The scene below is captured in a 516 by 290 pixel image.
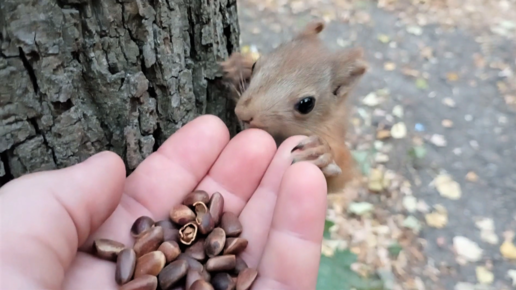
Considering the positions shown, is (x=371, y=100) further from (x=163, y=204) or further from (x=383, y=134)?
(x=163, y=204)

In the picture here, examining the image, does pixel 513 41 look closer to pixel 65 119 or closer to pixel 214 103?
pixel 214 103

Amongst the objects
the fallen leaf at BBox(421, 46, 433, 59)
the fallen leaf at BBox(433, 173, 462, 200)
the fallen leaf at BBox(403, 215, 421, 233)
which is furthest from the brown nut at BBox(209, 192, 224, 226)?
the fallen leaf at BBox(421, 46, 433, 59)

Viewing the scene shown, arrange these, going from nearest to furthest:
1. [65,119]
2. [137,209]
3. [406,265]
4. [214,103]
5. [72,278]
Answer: [72,278], [65,119], [137,209], [214,103], [406,265]

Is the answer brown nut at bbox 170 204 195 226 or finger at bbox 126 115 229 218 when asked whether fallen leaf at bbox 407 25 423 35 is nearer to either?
finger at bbox 126 115 229 218

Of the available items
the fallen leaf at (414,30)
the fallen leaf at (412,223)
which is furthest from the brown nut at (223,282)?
the fallen leaf at (414,30)

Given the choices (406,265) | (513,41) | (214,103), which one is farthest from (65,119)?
(513,41)

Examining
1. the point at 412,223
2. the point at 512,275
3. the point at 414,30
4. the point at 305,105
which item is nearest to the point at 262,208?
the point at 305,105
